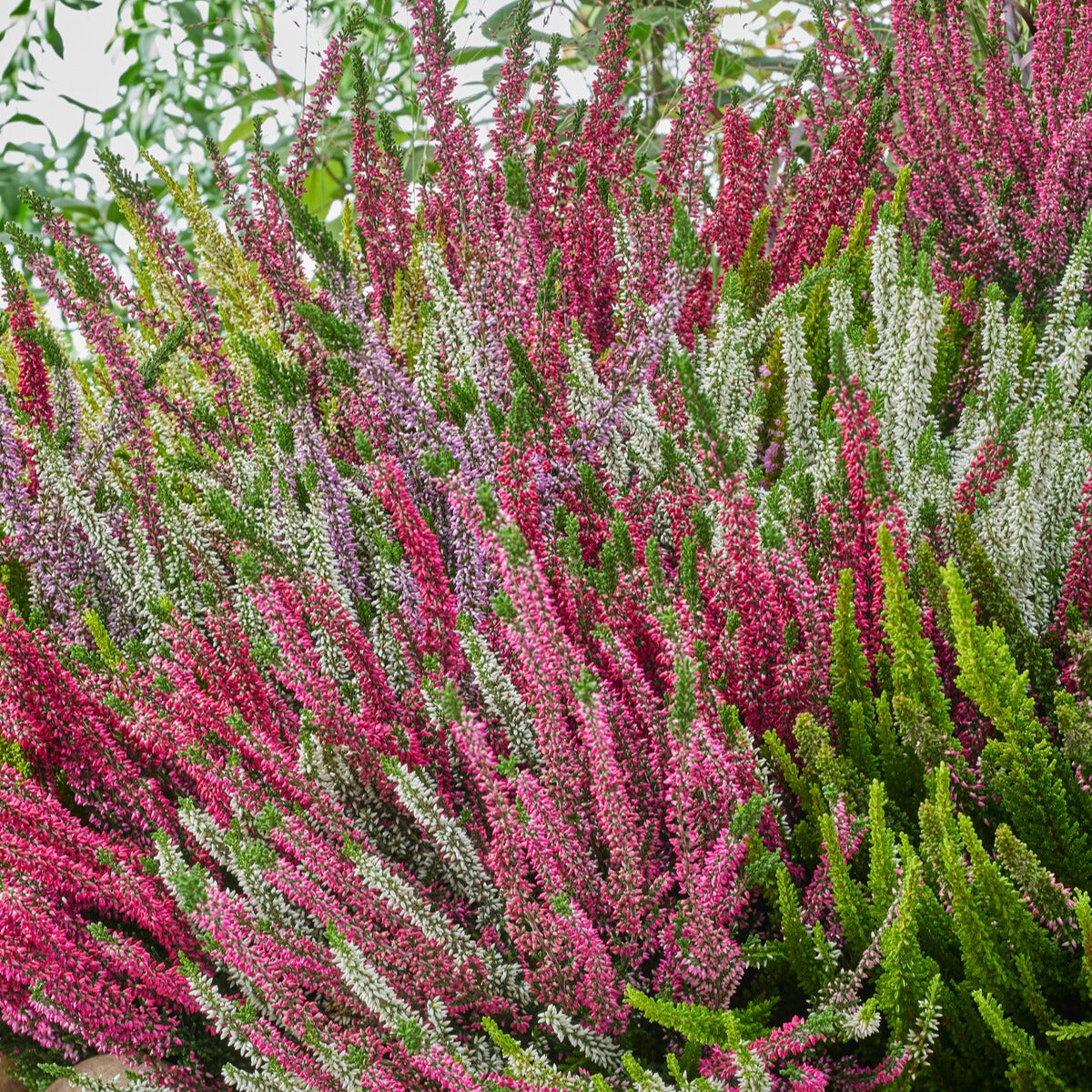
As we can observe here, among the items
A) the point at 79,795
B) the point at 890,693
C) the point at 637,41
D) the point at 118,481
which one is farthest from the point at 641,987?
the point at 637,41

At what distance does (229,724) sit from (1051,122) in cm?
225

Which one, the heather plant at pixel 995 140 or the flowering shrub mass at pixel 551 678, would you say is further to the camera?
the heather plant at pixel 995 140

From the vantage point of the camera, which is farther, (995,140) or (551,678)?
(995,140)

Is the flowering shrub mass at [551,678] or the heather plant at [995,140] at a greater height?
the heather plant at [995,140]

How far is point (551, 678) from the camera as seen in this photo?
49.4 inches

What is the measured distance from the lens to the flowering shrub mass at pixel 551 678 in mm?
1200

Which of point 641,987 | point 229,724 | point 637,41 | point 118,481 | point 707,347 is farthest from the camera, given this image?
point 637,41

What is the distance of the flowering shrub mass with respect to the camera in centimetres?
120

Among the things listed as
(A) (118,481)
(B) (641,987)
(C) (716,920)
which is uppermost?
(A) (118,481)

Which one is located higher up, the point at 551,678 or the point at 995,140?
the point at 995,140

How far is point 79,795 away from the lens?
163 centimetres

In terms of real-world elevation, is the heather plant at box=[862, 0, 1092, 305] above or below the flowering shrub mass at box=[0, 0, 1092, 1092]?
above

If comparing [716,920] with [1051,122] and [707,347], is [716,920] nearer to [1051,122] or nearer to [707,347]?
[707,347]

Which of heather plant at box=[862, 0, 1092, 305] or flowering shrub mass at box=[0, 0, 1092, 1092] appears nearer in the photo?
flowering shrub mass at box=[0, 0, 1092, 1092]
